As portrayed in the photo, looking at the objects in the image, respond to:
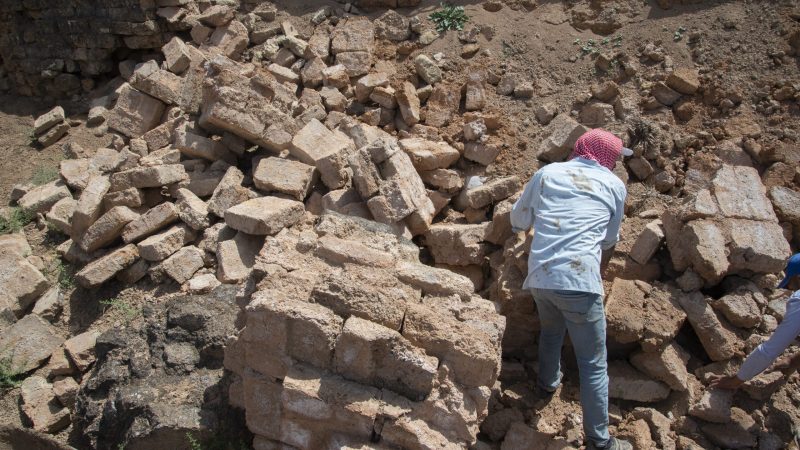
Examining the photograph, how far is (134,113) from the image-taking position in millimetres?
7023

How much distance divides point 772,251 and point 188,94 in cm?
588

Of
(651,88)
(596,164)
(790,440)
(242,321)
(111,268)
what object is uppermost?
(596,164)

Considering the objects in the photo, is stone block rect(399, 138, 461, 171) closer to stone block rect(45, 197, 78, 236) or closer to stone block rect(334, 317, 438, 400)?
stone block rect(334, 317, 438, 400)

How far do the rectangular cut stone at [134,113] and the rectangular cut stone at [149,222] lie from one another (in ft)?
6.10

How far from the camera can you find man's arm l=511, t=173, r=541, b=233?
4.26m

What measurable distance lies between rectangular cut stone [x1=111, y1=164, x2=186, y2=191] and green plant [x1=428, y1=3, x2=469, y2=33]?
3709mm

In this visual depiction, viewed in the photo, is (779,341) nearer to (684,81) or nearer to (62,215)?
(684,81)

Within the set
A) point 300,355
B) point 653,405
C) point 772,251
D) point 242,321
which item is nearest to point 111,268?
point 242,321

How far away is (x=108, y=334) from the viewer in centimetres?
478

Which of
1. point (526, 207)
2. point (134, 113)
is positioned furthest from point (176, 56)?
point (526, 207)

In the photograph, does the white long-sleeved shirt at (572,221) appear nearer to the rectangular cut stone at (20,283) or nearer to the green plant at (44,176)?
the rectangular cut stone at (20,283)

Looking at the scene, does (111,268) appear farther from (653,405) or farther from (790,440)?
(790,440)

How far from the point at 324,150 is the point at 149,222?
176 centimetres

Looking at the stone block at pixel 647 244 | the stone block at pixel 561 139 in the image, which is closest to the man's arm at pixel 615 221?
the stone block at pixel 647 244
